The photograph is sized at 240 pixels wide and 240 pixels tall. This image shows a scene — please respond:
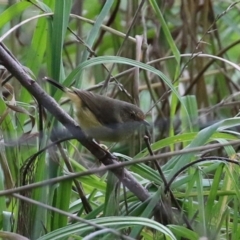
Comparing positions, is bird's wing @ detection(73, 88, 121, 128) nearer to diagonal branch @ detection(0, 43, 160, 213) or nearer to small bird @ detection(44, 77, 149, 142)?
small bird @ detection(44, 77, 149, 142)

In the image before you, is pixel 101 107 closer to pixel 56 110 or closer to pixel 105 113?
pixel 105 113

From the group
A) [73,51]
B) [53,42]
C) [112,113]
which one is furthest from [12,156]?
[73,51]

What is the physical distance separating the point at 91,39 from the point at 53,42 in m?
0.14

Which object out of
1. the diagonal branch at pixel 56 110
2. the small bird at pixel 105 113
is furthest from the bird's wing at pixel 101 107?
the diagonal branch at pixel 56 110

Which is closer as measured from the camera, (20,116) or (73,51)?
(20,116)

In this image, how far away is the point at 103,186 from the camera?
138 cm

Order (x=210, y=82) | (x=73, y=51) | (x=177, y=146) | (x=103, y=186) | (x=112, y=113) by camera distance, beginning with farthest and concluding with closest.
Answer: (x=210, y=82) < (x=73, y=51) < (x=177, y=146) < (x=112, y=113) < (x=103, y=186)

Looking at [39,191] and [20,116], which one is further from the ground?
[20,116]

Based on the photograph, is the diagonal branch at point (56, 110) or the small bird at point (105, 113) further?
the small bird at point (105, 113)

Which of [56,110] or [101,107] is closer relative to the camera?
[56,110]

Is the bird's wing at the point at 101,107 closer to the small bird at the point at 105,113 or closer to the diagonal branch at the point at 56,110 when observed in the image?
the small bird at the point at 105,113

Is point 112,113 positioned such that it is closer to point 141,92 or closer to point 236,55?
point 141,92

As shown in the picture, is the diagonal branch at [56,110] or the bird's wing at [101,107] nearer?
the diagonal branch at [56,110]

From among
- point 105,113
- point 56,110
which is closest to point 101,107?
point 105,113
